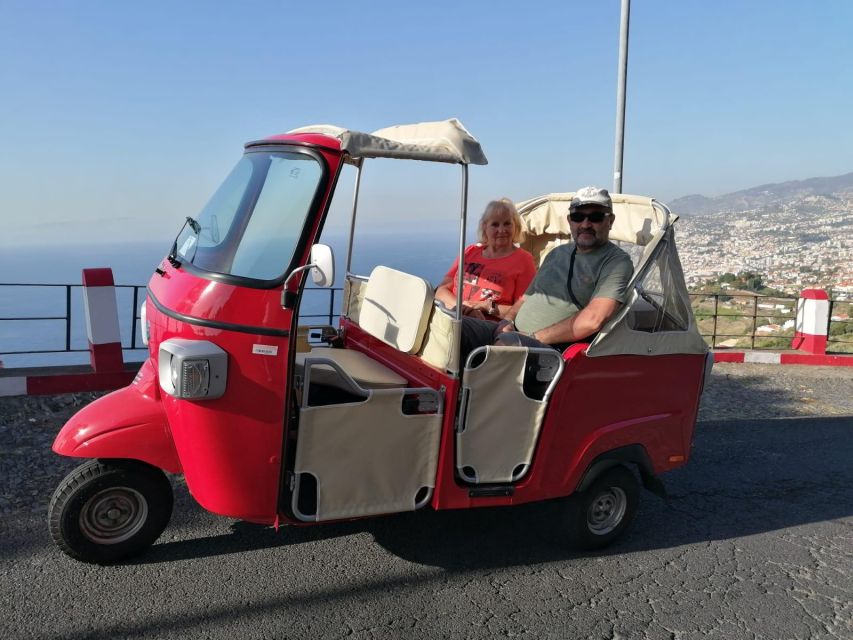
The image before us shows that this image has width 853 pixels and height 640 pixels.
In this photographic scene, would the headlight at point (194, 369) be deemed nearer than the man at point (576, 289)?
Yes

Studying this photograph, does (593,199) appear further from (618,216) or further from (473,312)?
(473,312)

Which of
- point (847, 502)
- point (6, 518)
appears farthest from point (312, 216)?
point (847, 502)

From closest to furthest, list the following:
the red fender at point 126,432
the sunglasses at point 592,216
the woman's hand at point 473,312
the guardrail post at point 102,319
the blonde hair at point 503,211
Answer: the red fender at point 126,432 → the sunglasses at point 592,216 → the woman's hand at point 473,312 → the blonde hair at point 503,211 → the guardrail post at point 102,319

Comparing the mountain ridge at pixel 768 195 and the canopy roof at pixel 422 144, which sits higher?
the mountain ridge at pixel 768 195

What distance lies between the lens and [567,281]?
14.5 ft

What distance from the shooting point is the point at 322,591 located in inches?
137

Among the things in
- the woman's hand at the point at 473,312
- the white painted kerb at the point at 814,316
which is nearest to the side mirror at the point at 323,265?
the woman's hand at the point at 473,312

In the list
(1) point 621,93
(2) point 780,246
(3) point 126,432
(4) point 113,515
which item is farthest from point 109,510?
(2) point 780,246

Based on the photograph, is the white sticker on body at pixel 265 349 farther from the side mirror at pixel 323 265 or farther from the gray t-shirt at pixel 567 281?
the gray t-shirt at pixel 567 281

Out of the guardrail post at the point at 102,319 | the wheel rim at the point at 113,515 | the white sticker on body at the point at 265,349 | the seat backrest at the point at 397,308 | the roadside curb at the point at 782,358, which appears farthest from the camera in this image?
the roadside curb at the point at 782,358

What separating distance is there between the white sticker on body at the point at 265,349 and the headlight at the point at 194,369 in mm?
135

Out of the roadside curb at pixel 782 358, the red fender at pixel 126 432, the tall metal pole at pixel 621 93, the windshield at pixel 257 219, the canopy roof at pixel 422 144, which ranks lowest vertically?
the roadside curb at pixel 782 358

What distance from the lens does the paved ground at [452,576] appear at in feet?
10.6

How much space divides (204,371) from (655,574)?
269 cm
